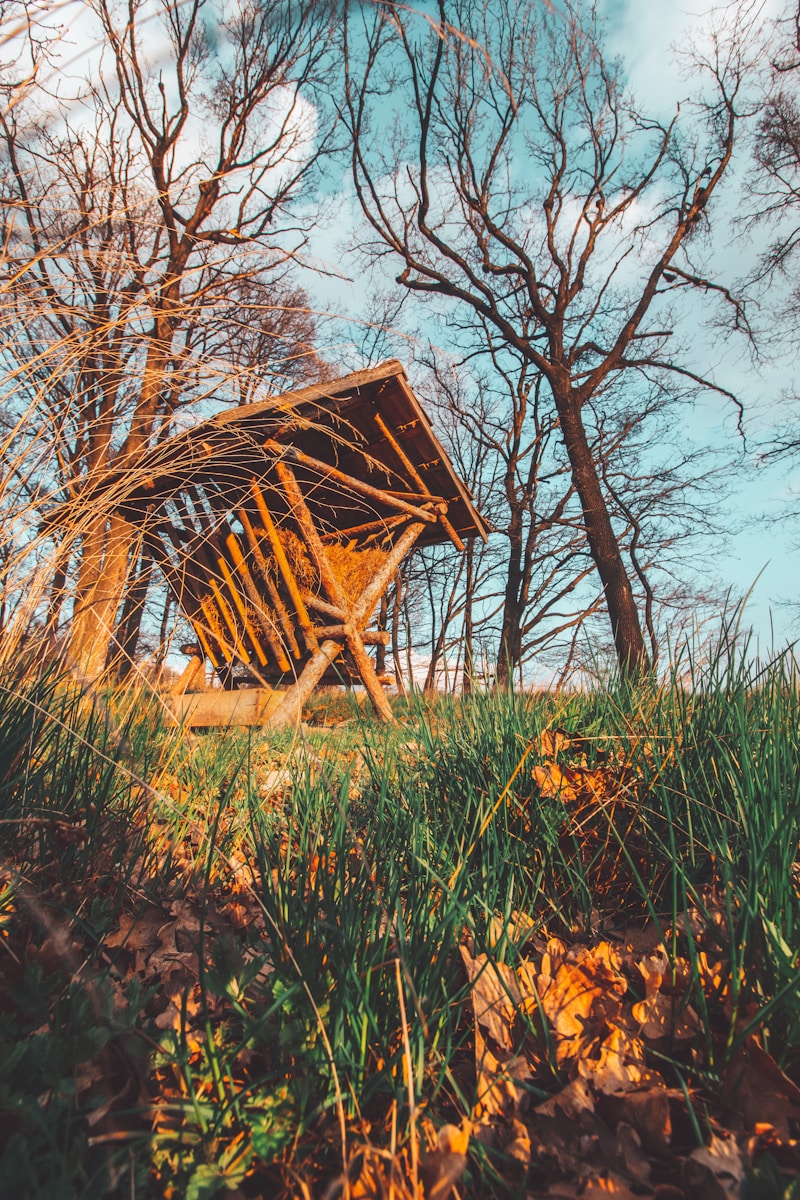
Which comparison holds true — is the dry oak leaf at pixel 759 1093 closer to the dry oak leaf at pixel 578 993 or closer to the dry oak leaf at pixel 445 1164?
the dry oak leaf at pixel 578 993

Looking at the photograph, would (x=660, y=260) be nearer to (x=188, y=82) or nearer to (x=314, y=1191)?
(x=188, y=82)

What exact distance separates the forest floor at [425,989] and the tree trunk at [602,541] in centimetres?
648

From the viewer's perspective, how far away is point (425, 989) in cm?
114

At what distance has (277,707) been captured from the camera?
19.7 ft

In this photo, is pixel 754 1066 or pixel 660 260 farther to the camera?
pixel 660 260

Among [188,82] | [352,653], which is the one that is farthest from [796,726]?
[188,82]

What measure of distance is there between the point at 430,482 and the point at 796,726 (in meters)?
5.50

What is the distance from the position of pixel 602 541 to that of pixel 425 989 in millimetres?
8262

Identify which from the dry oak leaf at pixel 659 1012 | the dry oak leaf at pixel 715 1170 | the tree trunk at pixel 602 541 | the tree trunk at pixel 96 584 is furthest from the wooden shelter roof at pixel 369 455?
the dry oak leaf at pixel 715 1170

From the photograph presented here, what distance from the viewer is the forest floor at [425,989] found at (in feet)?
2.93

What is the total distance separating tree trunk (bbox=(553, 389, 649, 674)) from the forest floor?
21.3ft

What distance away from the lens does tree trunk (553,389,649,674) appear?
838cm

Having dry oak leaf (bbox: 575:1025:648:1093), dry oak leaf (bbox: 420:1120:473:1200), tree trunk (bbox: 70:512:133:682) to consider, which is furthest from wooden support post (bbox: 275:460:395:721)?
dry oak leaf (bbox: 420:1120:473:1200)

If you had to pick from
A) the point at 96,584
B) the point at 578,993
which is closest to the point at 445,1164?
the point at 578,993
